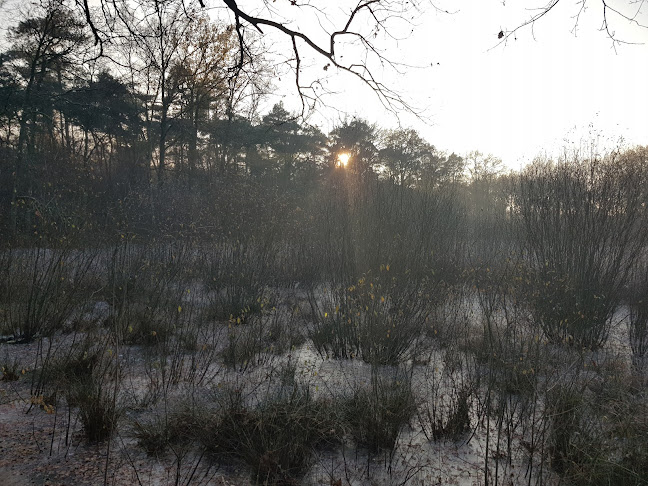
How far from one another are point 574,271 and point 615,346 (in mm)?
1140

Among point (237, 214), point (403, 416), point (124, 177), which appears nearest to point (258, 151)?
point (124, 177)

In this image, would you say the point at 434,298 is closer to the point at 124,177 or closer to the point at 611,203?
the point at 611,203

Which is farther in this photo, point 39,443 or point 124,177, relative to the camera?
point 124,177

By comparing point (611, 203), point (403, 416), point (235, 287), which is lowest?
point (403, 416)

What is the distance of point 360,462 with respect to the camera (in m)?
2.59

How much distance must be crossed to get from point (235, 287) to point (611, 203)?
5160mm

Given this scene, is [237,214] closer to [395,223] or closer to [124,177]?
[395,223]

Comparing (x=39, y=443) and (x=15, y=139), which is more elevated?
(x=15, y=139)

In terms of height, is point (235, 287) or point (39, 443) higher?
point (235, 287)

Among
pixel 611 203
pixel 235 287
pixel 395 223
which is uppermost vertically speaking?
pixel 611 203

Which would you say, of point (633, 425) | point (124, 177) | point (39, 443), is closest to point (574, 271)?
point (633, 425)

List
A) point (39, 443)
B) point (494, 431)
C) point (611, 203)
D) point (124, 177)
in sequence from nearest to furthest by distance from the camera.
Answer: point (39, 443) → point (494, 431) → point (611, 203) → point (124, 177)

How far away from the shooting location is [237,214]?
8695 mm

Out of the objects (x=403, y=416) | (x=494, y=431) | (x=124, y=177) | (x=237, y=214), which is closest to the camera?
(x=403, y=416)
